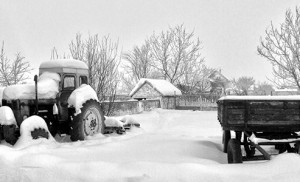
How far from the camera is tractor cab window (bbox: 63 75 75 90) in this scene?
26.5 ft

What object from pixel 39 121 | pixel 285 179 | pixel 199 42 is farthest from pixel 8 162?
pixel 199 42

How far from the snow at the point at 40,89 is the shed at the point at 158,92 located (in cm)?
1937

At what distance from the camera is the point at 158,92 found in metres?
27.8

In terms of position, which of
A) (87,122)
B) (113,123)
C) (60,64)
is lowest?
(113,123)

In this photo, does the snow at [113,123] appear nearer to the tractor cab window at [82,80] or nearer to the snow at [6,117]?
the tractor cab window at [82,80]

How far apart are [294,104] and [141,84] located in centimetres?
2379

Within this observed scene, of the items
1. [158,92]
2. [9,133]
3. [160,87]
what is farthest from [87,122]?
[160,87]

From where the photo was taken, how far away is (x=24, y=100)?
7211 mm

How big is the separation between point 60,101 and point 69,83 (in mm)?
634

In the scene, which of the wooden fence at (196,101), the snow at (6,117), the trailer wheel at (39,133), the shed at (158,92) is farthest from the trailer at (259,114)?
the wooden fence at (196,101)

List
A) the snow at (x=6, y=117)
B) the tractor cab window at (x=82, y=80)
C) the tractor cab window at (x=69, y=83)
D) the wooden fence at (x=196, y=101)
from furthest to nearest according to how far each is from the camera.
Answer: the wooden fence at (x=196, y=101)
the tractor cab window at (x=82, y=80)
the tractor cab window at (x=69, y=83)
the snow at (x=6, y=117)

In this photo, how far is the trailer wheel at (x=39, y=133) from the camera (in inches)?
255

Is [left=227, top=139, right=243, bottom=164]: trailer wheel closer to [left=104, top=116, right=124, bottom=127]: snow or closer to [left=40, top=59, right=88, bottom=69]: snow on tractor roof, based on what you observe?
[left=104, top=116, right=124, bottom=127]: snow

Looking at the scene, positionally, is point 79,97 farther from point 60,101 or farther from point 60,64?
point 60,64
